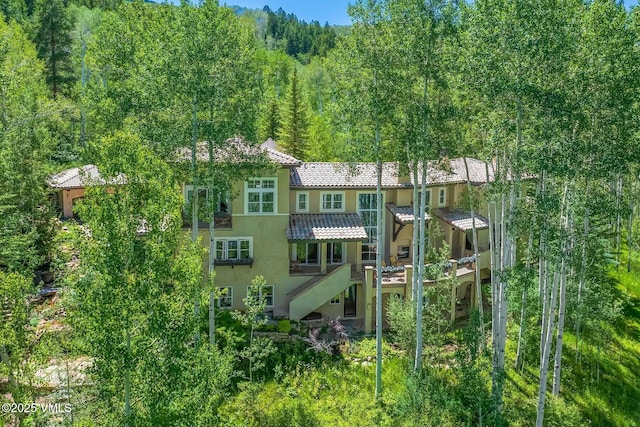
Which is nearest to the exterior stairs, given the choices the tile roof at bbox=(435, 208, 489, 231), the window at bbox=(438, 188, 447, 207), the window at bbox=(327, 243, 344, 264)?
the window at bbox=(327, 243, 344, 264)

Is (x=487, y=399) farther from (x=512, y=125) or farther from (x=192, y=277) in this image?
(x=192, y=277)

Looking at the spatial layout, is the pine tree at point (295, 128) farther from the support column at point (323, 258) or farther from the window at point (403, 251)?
the support column at point (323, 258)

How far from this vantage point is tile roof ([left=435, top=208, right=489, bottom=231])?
2488 centimetres

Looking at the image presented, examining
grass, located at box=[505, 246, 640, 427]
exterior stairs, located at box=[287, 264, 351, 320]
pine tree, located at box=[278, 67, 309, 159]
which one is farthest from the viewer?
pine tree, located at box=[278, 67, 309, 159]

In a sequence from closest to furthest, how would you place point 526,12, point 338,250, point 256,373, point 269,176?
point 526,12 < point 256,373 < point 269,176 < point 338,250

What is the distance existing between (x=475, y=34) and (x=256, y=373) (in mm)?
13740

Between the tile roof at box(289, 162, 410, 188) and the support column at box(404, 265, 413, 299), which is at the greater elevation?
the tile roof at box(289, 162, 410, 188)

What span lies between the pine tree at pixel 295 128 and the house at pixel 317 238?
36.8ft

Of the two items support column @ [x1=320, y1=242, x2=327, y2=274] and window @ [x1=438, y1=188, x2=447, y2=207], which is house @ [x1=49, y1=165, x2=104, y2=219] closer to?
support column @ [x1=320, y1=242, x2=327, y2=274]

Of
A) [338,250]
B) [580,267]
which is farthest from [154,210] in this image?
[338,250]

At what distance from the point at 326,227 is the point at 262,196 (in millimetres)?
3342

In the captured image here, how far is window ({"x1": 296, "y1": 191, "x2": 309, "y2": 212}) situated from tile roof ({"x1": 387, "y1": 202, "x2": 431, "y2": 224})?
4.38 m

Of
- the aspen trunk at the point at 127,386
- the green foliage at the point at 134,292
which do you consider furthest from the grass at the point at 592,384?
the aspen trunk at the point at 127,386

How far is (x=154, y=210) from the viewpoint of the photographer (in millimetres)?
8961
